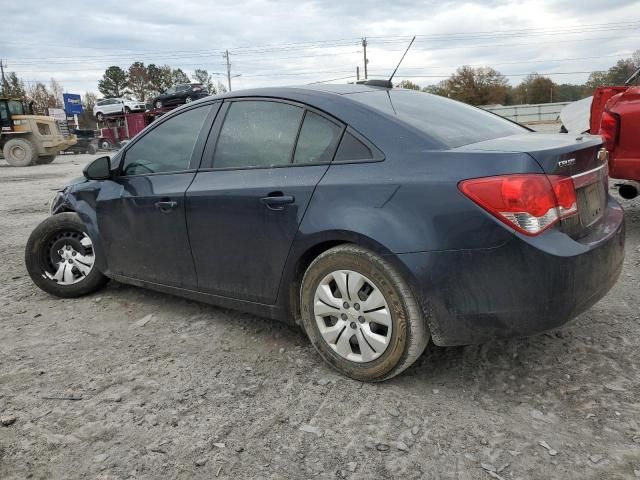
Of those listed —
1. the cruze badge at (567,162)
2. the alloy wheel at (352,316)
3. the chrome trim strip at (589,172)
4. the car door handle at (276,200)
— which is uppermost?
the cruze badge at (567,162)

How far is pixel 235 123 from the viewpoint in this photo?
10.8 feet

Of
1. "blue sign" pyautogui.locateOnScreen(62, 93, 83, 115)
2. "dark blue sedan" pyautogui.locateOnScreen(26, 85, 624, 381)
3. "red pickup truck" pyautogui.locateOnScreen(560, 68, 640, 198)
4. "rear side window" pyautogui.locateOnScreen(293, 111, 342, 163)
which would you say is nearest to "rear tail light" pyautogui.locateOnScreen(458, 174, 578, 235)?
"dark blue sedan" pyautogui.locateOnScreen(26, 85, 624, 381)

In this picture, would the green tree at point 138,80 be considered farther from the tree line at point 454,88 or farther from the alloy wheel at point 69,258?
the alloy wheel at point 69,258

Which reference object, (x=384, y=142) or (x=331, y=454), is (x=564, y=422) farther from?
(x=384, y=142)

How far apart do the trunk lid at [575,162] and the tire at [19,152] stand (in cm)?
2299

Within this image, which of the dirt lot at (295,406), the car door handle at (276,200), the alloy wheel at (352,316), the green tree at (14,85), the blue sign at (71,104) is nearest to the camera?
the dirt lot at (295,406)

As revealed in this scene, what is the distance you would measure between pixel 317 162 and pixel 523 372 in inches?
61.9

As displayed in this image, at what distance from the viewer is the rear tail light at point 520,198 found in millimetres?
2252

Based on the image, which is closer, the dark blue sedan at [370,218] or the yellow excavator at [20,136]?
the dark blue sedan at [370,218]

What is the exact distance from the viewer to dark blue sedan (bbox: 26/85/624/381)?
7.56 feet

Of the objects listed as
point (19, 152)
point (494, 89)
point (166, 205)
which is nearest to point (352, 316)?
point (166, 205)

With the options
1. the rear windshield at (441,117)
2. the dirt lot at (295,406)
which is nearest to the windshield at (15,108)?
the dirt lot at (295,406)

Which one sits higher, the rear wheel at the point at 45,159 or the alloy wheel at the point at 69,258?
the rear wheel at the point at 45,159

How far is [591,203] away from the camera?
266 centimetres
